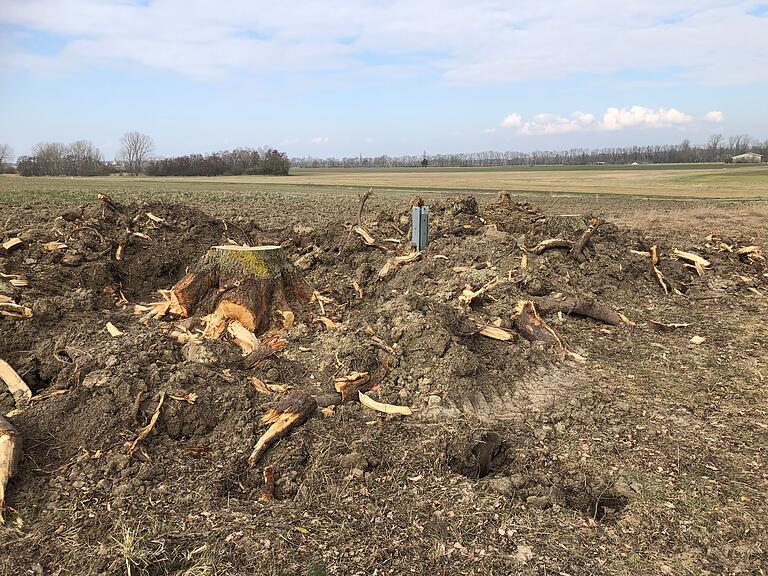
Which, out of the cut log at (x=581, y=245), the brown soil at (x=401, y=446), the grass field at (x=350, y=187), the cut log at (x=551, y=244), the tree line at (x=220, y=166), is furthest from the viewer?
the tree line at (x=220, y=166)

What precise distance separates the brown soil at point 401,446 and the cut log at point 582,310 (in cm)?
27

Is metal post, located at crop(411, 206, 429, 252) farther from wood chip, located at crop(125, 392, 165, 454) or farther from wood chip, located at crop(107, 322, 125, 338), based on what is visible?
wood chip, located at crop(125, 392, 165, 454)

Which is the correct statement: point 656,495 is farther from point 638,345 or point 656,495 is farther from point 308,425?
point 638,345

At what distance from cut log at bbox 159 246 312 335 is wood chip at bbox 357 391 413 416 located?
206 cm

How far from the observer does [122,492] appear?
3.49 meters

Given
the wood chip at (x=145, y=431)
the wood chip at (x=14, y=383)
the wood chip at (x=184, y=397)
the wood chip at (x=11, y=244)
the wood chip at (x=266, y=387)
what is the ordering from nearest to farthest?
the wood chip at (x=145, y=431), the wood chip at (x=184, y=397), the wood chip at (x=14, y=383), the wood chip at (x=266, y=387), the wood chip at (x=11, y=244)

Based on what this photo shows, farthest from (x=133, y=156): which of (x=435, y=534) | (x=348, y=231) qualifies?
(x=435, y=534)

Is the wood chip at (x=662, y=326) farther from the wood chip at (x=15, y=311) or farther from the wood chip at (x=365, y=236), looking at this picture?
the wood chip at (x=15, y=311)

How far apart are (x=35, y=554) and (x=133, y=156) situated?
12571 centimetres

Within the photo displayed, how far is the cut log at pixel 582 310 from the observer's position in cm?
705

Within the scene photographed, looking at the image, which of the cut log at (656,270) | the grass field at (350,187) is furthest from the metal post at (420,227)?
the grass field at (350,187)

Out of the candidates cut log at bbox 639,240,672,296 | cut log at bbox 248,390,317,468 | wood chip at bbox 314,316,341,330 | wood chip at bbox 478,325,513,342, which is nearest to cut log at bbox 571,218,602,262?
cut log at bbox 639,240,672,296

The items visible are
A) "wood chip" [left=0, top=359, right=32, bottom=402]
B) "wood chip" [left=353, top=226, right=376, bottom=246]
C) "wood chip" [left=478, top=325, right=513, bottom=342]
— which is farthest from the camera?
"wood chip" [left=353, top=226, right=376, bottom=246]

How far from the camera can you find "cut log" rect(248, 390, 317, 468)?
4008 millimetres
